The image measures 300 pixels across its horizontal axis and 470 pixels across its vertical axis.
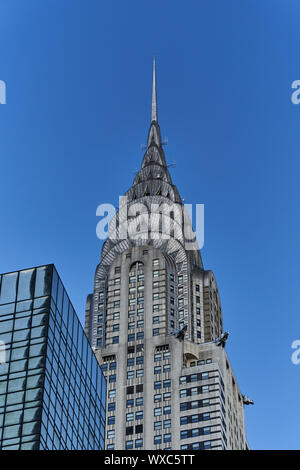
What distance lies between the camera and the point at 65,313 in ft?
284

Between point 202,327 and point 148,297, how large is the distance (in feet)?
40.6

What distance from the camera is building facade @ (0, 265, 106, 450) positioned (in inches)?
2963

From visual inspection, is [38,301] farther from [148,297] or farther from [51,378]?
[148,297]

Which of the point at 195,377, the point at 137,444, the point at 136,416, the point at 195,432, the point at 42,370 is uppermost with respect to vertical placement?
the point at 195,377

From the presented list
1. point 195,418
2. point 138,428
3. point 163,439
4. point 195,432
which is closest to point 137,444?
point 138,428

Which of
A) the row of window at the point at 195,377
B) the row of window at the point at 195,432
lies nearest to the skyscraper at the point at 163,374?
the row of window at the point at 195,377

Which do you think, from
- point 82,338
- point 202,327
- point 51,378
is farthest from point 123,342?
point 51,378

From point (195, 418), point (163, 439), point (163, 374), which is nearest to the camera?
point (163, 439)

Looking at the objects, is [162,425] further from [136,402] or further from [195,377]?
[195,377]

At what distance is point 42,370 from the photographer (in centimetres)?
7738

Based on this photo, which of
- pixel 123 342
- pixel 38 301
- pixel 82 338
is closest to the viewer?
pixel 38 301
